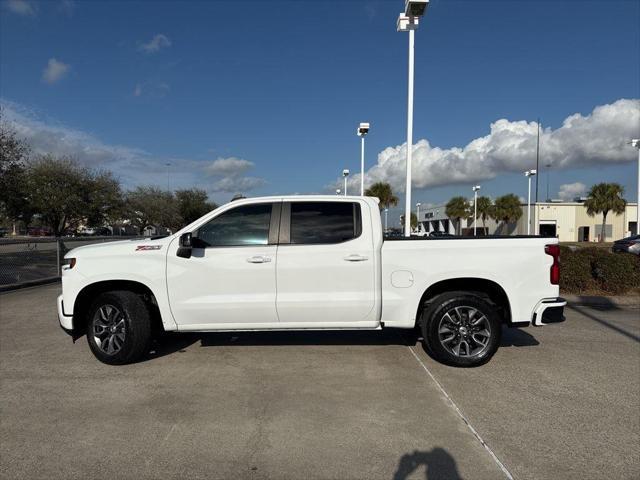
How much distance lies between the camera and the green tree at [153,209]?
157ft

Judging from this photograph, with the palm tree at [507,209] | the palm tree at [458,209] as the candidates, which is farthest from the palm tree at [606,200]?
the palm tree at [458,209]

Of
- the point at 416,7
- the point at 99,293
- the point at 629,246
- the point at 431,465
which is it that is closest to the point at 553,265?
the point at 431,465

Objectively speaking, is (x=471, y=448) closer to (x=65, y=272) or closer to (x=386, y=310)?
(x=386, y=310)

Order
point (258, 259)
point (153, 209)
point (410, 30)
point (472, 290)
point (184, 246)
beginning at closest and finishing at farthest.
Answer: point (184, 246) → point (258, 259) → point (472, 290) → point (410, 30) → point (153, 209)

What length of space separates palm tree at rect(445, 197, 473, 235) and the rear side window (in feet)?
236

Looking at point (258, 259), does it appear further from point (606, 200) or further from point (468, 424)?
point (606, 200)

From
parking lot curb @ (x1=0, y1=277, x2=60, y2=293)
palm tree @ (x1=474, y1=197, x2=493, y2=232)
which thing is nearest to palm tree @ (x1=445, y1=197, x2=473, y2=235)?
palm tree @ (x1=474, y1=197, x2=493, y2=232)

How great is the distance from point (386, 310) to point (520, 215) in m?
65.1

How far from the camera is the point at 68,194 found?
24.0 meters

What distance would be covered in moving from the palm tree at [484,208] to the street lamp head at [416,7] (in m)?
62.1

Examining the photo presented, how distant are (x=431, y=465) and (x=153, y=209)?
50.0 m

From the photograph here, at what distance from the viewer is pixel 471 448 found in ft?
10.5

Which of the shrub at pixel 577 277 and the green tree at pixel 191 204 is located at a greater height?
the green tree at pixel 191 204

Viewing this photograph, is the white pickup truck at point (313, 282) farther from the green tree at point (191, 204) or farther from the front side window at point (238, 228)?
the green tree at point (191, 204)
